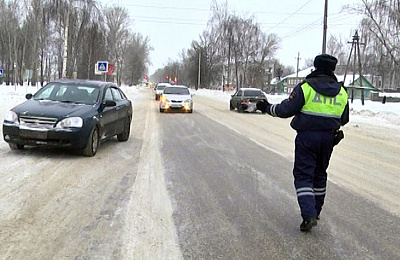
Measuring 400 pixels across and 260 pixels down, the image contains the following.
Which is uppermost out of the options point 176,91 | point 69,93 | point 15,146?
point 176,91

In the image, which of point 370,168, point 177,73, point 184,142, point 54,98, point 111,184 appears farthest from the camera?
point 177,73

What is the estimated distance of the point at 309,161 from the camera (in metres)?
4.12

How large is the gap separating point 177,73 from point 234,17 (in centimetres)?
6275

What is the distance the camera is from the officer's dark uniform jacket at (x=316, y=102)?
13.4 ft

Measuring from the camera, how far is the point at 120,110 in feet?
32.1

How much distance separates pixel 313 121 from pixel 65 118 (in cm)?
487

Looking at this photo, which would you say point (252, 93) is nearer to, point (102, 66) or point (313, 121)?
point (102, 66)

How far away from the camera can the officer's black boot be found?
13.4 ft

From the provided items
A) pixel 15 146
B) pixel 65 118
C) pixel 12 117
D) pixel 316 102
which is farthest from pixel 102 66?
pixel 316 102

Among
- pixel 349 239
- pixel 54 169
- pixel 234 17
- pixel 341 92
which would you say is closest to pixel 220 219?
pixel 349 239

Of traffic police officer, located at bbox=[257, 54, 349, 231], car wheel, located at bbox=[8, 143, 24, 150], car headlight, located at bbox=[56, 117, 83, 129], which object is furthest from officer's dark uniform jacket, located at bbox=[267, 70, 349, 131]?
car wheel, located at bbox=[8, 143, 24, 150]

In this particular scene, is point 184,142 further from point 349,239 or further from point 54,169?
point 349,239

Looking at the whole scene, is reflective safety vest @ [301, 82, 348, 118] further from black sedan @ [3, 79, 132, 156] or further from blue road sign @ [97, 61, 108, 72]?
blue road sign @ [97, 61, 108, 72]

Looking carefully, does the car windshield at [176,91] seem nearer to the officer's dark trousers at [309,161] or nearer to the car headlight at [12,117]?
the car headlight at [12,117]
